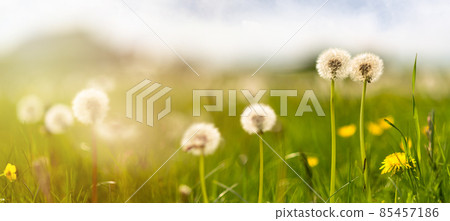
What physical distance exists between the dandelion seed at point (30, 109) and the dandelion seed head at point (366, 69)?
35.1 inches

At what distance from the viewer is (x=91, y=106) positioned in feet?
4.21

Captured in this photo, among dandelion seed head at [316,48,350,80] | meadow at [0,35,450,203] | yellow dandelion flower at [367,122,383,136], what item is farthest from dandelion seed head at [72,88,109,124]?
yellow dandelion flower at [367,122,383,136]

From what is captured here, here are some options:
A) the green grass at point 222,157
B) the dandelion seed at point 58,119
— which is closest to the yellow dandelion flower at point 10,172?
the green grass at point 222,157

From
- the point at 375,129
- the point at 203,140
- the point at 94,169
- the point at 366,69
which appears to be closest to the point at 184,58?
the point at 203,140

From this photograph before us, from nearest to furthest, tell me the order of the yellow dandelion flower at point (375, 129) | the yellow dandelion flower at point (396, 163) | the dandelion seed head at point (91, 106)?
the yellow dandelion flower at point (396, 163)
the dandelion seed head at point (91, 106)
the yellow dandelion flower at point (375, 129)

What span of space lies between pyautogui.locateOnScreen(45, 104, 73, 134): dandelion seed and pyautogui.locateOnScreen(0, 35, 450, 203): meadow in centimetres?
2

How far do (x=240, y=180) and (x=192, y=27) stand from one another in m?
0.45

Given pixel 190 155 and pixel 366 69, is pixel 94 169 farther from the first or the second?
pixel 366 69

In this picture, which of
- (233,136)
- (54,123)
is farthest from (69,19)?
(233,136)

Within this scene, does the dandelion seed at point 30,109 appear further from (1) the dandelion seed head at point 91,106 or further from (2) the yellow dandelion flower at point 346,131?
(2) the yellow dandelion flower at point 346,131

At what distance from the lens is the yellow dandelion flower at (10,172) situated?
1285 millimetres

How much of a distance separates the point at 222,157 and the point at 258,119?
189mm

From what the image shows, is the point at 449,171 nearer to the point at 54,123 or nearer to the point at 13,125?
the point at 54,123

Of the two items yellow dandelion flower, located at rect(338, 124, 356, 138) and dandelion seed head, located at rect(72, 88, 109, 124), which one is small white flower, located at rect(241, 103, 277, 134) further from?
dandelion seed head, located at rect(72, 88, 109, 124)
